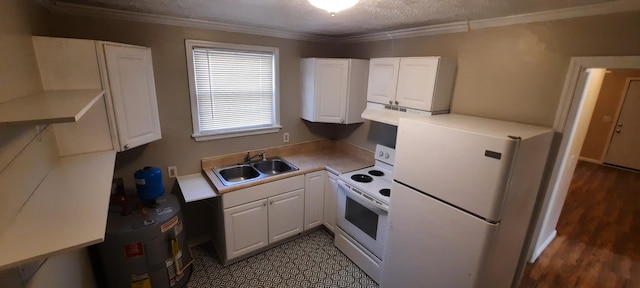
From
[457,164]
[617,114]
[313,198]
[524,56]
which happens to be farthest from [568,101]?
[617,114]

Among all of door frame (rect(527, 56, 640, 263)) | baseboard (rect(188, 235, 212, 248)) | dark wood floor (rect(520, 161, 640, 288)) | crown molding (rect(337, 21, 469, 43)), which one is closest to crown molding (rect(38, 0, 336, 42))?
crown molding (rect(337, 21, 469, 43))

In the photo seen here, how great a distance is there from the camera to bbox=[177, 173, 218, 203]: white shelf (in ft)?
7.54

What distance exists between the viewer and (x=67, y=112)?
3.08ft

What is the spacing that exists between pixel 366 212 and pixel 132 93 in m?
2.20

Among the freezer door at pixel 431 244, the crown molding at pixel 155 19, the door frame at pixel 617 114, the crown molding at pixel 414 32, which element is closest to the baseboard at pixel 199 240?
the freezer door at pixel 431 244

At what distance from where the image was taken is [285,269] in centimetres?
256

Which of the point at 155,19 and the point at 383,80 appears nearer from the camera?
the point at 155,19

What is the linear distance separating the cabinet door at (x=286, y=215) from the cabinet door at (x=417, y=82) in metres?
1.44

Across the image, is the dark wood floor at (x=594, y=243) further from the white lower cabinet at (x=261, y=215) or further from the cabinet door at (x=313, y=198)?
the white lower cabinet at (x=261, y=215)

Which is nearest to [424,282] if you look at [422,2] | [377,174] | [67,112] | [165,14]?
[377,174]

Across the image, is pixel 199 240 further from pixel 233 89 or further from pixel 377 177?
pixel 377 177

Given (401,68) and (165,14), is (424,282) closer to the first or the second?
(401,68)

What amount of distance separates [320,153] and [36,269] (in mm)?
2656

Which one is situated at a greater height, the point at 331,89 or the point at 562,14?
the point at 562,14
